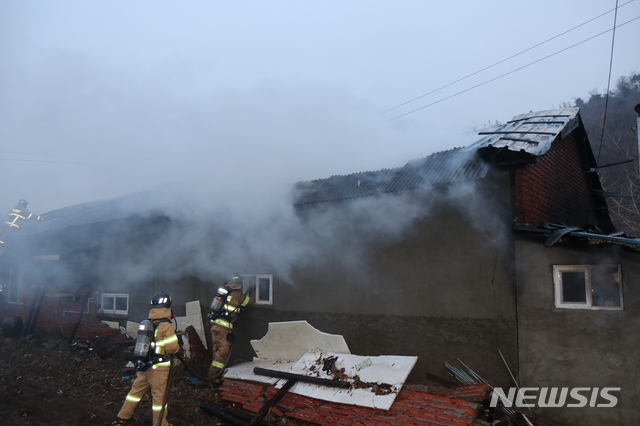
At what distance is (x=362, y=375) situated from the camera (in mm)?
5355

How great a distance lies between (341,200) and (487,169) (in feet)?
7.56

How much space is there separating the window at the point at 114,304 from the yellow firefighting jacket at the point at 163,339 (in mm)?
4951

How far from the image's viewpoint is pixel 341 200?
644 cm

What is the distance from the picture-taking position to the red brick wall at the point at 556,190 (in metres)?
5.04

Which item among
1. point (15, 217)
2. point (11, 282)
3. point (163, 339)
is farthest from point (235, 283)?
point (11, 282)

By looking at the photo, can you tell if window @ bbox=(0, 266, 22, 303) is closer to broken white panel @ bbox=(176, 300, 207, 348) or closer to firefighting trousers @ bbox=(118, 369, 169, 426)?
broken white panel @ bbox=(176, 300, 207, 348)

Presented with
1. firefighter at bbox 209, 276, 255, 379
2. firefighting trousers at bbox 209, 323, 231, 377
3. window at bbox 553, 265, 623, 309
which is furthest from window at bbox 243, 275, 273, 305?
window at bbox 553, 265, 623, 309

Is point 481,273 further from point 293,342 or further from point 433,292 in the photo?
point 293,342

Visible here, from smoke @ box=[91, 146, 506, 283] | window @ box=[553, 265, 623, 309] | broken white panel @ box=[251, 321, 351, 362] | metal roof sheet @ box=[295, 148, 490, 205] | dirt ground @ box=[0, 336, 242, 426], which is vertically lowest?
dirt ground @ box=[0, 336, 242, 426]

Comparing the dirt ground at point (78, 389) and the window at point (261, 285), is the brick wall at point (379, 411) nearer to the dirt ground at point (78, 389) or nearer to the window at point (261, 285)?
the dirt ground at point (78, 389)

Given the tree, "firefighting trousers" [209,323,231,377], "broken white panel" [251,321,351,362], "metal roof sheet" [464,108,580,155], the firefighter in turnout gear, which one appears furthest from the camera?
the tree

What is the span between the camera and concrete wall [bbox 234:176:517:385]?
4.89m

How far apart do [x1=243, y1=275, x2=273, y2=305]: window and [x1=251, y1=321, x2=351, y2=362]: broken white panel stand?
60 cm

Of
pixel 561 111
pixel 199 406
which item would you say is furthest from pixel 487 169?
pixel 199 406
